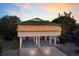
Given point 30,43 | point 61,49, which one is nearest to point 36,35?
point 30,43

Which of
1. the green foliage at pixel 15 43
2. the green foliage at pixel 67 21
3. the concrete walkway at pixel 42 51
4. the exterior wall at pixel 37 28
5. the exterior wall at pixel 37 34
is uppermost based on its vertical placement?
the green foliage at pixel 67 21

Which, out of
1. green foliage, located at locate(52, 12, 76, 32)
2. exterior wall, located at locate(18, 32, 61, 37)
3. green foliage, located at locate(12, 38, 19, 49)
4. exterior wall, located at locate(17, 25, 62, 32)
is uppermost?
green foliage, located at locate(52, 12, 76, 32)

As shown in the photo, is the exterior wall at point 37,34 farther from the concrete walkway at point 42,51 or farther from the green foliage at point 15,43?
the concrete walkway at point 42,51

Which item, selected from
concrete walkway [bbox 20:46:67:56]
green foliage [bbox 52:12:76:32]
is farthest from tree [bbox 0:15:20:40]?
green foliage [bbox 52:12:76:32]

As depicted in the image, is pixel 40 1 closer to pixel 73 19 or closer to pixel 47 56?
Result: pixel 73 19

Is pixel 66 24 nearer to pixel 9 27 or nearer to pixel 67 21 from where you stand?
pixel 67 21

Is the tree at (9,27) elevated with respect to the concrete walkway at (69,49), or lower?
elevated

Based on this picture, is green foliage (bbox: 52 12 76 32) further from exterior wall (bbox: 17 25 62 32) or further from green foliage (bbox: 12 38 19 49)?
green foliage (bbox: 12 38 19 49)

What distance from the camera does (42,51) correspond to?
13.8ft

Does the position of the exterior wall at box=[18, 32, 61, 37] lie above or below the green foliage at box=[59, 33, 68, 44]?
above

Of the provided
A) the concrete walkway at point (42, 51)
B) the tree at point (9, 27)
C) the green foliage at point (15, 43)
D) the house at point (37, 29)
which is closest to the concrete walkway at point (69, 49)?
the concrete walkway at point (42, 51)

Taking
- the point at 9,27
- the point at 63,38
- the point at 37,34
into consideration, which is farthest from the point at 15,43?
the point at 63,38

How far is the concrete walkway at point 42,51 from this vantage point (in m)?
4.19

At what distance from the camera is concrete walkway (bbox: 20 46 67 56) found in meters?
4.19
